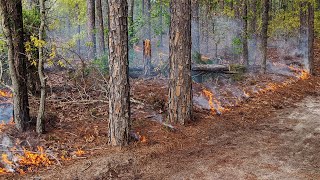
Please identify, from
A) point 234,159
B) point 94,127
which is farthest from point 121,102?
point 234,159

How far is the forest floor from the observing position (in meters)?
5.85

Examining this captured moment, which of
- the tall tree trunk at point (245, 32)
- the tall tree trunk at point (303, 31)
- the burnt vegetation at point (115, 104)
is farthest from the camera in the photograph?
the tall tree trunk at point (303, 31)

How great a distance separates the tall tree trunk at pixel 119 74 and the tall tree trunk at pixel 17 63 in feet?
7.08

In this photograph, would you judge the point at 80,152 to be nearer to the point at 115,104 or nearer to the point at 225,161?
the point at 115,104

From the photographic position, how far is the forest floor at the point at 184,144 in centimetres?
585

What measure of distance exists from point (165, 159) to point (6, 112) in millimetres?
4553

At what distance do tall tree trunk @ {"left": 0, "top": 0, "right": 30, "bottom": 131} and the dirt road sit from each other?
1.96m

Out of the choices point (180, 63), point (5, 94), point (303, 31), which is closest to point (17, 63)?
point (5, 94)

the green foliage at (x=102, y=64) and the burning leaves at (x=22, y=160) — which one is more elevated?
the green foliage at (x=102, y=64)

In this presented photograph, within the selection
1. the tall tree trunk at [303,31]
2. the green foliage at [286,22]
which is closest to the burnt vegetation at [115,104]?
the tall tree trunk at [303,31]

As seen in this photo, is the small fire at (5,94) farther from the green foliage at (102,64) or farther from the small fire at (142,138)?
the small fire at (142,138)

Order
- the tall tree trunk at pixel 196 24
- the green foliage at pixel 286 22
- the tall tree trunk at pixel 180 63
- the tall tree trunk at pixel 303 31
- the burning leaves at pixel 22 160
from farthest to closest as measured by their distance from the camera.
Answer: the tall tree trunk at pixel 196 24
the green foliage at pixel 286 22
the tall tree trunk at pixel 303 31
the tall tree trunk at pixel 180 63
the burning leaves at pixel 22 160

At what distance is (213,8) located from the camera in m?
18.9

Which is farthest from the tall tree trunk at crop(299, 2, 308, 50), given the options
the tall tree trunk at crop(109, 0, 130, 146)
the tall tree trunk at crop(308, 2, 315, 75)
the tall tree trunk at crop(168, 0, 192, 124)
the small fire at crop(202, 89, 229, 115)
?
the tall tree trunk at crop(109, 0, 130, 146)
